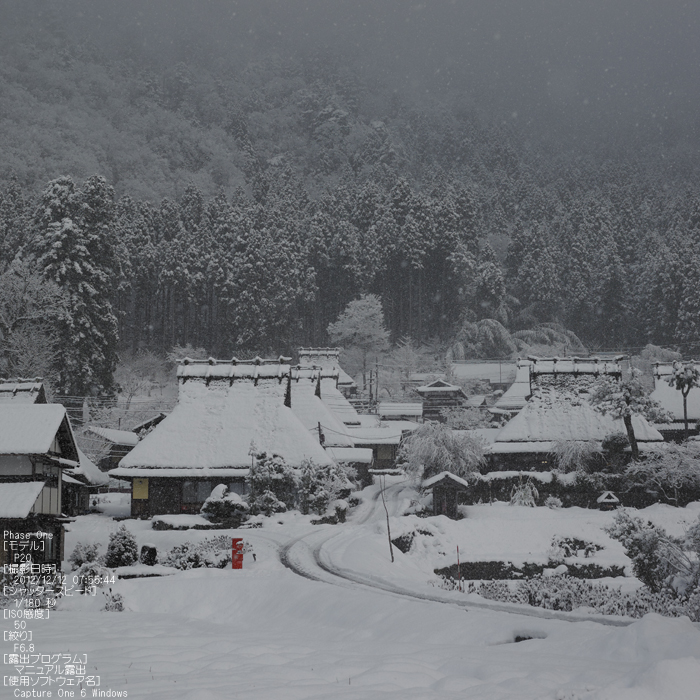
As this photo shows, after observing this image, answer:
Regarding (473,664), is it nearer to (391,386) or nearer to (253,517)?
(253,517)

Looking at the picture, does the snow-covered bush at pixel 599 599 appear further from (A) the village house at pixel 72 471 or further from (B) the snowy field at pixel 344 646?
(A) the village house at pixel 72 471

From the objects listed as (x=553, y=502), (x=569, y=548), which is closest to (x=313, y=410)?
(x=553, y=502)

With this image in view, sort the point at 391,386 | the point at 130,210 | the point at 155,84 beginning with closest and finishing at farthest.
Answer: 1. the point at 391,386
2. the point at 130,210
3. the point at 155,84

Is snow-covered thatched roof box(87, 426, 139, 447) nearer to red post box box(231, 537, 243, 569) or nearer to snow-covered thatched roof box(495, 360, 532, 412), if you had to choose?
red post box box(231, 537, 243, 569)

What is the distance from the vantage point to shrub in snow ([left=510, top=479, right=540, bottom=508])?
39.9 metres

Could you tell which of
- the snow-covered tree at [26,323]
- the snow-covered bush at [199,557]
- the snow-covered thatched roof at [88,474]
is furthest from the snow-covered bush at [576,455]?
the snow-covered tree at [26,323]

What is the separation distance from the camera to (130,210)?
279 feet

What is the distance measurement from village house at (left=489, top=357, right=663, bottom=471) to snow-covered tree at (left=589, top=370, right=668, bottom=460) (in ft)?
4.28

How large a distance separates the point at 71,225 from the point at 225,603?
141 ft

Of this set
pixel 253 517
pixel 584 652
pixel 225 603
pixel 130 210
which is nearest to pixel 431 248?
pixel 130 210

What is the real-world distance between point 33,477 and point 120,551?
16.4 feet

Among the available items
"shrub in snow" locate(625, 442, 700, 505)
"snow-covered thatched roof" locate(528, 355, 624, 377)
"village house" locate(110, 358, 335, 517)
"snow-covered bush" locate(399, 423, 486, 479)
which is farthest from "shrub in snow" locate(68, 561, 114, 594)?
"snow-covered thatched roof" locate(528, 355, 624, 377)

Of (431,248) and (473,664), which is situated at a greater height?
(431,248)

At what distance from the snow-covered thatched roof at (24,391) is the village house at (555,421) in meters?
26.5
